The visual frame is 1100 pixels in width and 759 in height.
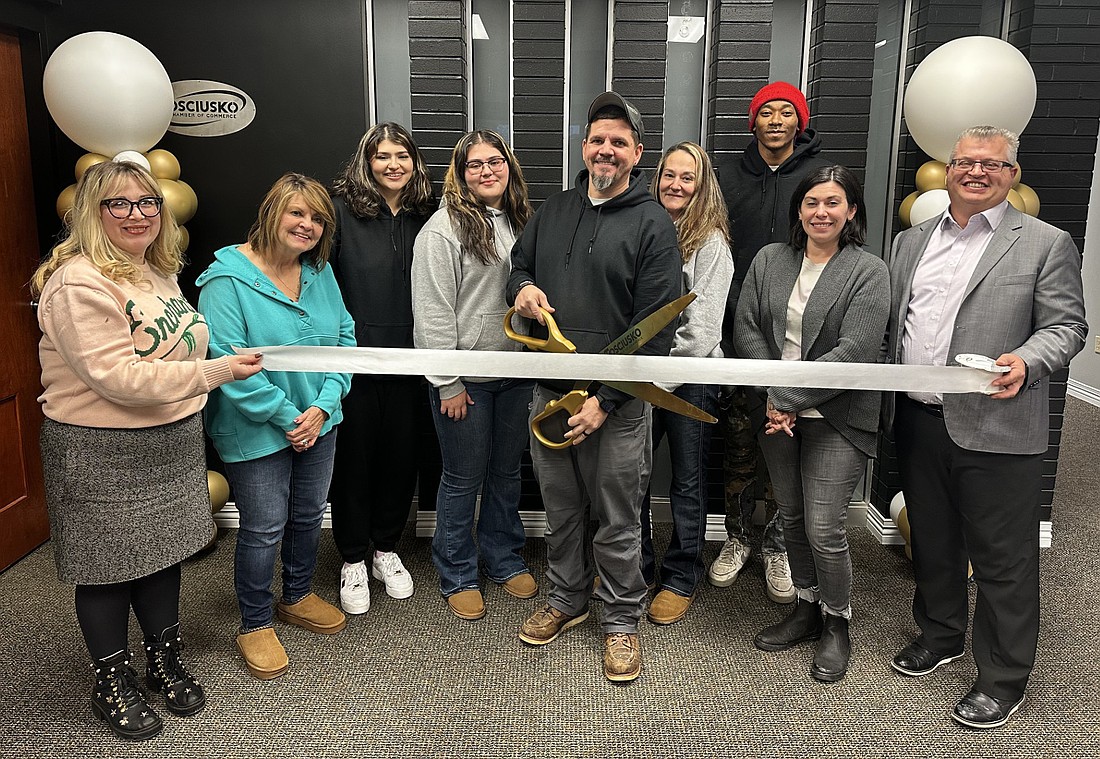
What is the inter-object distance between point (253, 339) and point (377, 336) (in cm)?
57

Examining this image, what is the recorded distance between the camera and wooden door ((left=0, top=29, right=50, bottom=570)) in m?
3.09

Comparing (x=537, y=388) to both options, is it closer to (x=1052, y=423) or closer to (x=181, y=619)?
(x=181, y=619)

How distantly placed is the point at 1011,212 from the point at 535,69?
1910mm

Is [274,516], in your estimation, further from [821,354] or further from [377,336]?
[821,354]

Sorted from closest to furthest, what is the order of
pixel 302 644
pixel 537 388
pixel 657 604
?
pixel 537 388 < pixel 302 644 < pixel 657 604

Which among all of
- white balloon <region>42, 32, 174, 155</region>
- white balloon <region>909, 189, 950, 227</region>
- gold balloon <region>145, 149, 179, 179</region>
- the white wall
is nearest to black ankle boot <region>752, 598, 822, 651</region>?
white balloon <region>909, 189, 950, 227</region>

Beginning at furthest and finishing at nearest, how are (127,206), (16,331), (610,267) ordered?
(16,331), (610,267), (127,206)

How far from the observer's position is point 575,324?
2.29m

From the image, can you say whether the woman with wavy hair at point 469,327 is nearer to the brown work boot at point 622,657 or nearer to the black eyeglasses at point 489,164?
the black eyeglasses at point 489,164

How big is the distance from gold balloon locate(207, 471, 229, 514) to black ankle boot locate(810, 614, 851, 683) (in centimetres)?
246

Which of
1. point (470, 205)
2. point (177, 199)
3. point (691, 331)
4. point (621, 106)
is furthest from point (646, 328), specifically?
point (177, 199)

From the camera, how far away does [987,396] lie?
7.00 feet

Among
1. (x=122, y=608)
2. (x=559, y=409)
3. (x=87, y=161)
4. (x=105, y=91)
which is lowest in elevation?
(x=122, y=608)

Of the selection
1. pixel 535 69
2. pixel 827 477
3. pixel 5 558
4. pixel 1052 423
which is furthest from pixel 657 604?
pixel 5 558
